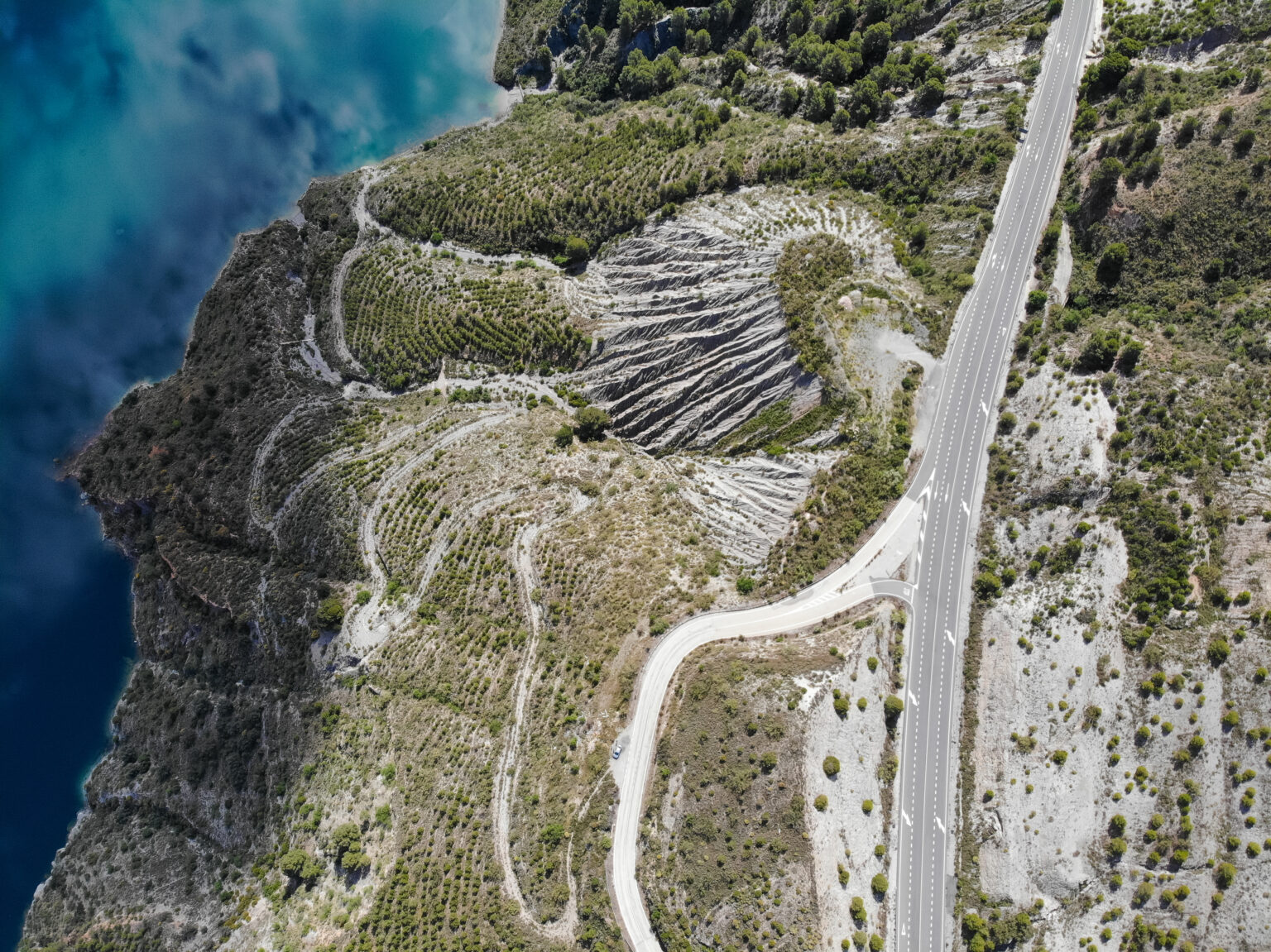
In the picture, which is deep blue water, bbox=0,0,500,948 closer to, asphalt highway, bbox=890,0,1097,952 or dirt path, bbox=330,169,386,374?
dirt path, bbox=330,169,386,374

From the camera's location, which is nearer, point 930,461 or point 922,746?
point 922,746

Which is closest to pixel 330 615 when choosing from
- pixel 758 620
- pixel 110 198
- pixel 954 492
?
pixel 758 620

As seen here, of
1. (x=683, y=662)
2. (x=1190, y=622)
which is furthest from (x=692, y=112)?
(x=1190, y=622)

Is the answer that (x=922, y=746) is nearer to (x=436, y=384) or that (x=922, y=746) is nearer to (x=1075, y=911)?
(x=1075, y=911)

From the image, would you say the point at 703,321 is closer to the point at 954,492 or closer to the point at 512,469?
the point at 512,469

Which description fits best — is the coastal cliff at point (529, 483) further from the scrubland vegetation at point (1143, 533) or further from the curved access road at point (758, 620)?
the scrubland vegetation at point (1143, 533)

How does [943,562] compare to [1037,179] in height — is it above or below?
below

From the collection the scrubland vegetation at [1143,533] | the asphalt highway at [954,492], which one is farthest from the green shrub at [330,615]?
the scrubland vegetation at [1143,533]
